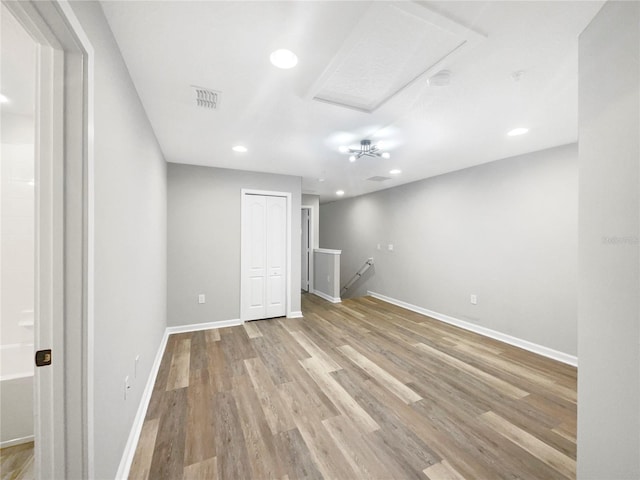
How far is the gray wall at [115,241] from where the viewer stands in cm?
109

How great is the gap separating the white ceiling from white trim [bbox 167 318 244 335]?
8.23 feet

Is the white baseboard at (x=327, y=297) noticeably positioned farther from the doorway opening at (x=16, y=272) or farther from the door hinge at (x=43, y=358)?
the door hinge at (x=43, y=358)

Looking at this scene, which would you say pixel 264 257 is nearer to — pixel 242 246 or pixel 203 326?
pixel 242 246

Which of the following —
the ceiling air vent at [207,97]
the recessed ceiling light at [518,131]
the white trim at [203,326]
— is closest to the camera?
the ceiling air vent at [207,97]

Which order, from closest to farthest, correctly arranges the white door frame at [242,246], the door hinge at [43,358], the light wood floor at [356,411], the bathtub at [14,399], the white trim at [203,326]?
the door hinge at [43,358]
the light wood floor at [356,411]
the bathtub at [14,399]
the white trim at [203,326]
the white door frame at [242,246]

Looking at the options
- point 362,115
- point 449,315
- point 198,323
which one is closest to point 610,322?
point 362,115

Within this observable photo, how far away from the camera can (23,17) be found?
78cm

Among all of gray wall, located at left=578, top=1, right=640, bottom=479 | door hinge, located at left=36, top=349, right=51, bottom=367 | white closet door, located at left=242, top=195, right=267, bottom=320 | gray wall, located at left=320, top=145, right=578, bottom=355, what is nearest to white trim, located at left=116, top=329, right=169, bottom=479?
door hinge, located at left=36, top=349, right=51, bottom=367

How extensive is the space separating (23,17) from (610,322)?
7.79ft

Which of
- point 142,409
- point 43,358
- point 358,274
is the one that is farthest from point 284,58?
point 358,274

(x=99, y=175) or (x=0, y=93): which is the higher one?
(x=0, y=93)

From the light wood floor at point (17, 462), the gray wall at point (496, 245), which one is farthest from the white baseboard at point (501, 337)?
the light wood floor at point (17, 462)

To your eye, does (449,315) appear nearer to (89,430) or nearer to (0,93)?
(89,430)

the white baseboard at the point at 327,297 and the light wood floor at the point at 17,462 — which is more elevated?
the white baseboard at the point at 327,297
